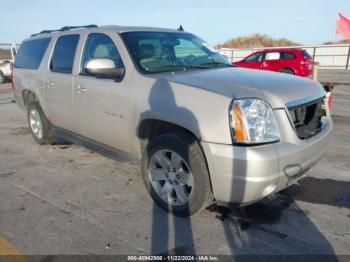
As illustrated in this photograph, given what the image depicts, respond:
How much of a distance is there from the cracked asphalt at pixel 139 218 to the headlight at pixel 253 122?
913 millimetres

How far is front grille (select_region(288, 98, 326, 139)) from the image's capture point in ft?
10.3

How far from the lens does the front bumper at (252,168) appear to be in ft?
8.96

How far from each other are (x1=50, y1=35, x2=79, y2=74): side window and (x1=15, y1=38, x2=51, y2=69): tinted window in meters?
0.47

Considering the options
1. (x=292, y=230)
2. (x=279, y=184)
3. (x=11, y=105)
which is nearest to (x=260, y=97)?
(x=279, y=184)

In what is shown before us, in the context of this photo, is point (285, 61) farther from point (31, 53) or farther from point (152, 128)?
point (152, 128)

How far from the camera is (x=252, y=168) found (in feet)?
8.91

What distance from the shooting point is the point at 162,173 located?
3.53m

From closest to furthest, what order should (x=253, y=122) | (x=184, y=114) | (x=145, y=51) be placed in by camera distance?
(x=253, y=122) < (x=184, y=114) < (x=145, y=51)

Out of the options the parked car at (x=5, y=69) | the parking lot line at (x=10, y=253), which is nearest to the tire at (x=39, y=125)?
the parking lot line at (x=10, y=253)

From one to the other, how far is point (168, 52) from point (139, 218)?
203 cm

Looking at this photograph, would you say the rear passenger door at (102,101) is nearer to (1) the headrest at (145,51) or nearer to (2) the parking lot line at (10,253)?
(1) the headrest at (145,51)

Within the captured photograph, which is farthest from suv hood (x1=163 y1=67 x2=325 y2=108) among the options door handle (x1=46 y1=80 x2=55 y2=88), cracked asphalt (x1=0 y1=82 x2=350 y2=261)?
door handle (x1=46 y1=80 x2=55 y2=88)

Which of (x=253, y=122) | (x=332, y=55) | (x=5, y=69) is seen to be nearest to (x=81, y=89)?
(x=253, y=122)

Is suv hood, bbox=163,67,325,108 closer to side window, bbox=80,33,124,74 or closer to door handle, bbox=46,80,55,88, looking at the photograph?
side window, bbox=80,33,124,74
